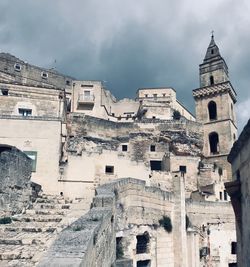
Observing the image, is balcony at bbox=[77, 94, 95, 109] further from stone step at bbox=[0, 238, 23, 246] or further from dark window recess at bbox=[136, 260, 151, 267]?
stone step at bbox=[0, 238, 23, 246]

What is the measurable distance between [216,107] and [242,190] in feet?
107

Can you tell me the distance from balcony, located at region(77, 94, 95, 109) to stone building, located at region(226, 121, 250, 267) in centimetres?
2948

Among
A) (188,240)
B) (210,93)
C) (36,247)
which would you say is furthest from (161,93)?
(36,247)

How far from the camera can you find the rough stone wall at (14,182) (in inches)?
462

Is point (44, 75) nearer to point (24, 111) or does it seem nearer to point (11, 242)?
point (24, 111)

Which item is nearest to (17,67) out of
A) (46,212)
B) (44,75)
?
(44,75)

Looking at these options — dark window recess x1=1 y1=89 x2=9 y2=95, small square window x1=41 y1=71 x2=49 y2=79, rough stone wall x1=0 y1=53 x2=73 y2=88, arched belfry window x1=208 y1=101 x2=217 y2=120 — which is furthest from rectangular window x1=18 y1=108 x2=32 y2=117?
arched belfry window x1=208 y1=101 x2=217 y2=120

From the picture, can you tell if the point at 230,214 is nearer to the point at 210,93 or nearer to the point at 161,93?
the point at 210,93

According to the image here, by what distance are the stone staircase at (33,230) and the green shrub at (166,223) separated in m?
8.69

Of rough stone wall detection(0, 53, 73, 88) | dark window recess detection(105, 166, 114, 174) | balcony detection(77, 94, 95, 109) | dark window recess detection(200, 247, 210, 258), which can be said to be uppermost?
rough stone wall detection(0, 53, 73, 88)

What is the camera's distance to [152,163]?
34062 millimetres

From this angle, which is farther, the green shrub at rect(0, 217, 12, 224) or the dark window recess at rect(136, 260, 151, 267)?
the dark window recess at rect(136, 260, 151, 267)

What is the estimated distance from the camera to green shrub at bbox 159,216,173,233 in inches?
802

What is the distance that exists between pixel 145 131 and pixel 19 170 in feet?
77.7
